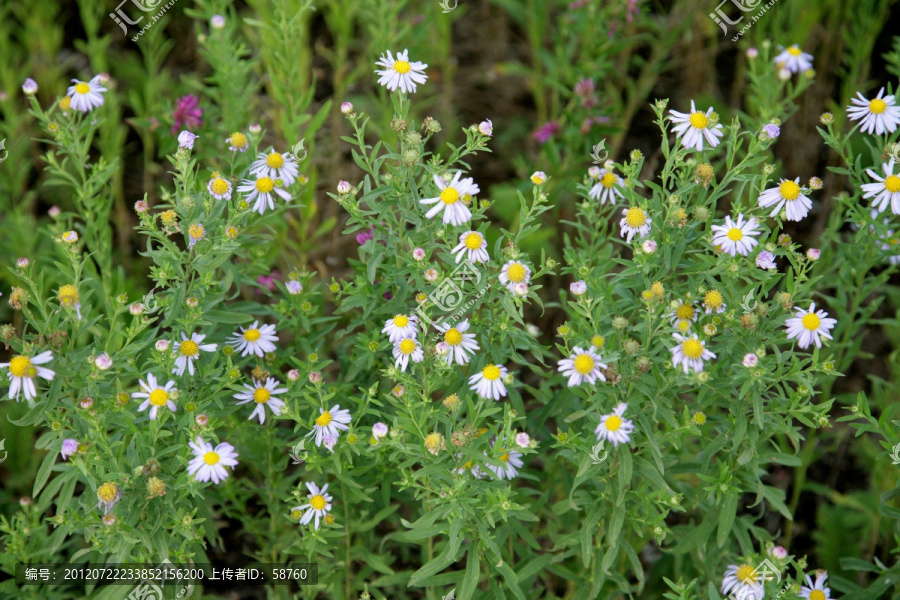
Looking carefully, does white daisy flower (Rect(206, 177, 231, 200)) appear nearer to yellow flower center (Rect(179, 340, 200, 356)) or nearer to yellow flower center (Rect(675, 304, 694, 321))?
yellow flower center (Rect(179, 340, 200, 356))

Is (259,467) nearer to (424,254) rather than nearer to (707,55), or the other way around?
(424,254)

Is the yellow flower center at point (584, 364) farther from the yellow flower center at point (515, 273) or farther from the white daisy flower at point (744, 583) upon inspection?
the white daisy flower at point (744, 583)

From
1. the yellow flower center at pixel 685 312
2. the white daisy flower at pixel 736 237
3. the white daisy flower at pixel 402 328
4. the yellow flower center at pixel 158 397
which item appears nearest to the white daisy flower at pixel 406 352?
the white daisy flower at pixel 402 328

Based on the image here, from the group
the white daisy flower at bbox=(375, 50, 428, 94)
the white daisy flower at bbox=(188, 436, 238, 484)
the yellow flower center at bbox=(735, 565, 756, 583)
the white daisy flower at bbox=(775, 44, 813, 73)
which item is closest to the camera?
the white daisy flower at bbox=(188, 436, 238, 484)

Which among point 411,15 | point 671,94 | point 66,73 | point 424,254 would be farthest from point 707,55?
point 66,73

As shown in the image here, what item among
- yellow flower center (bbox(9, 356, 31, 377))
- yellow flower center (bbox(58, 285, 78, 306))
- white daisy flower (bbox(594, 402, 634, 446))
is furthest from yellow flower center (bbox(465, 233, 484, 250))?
yellow flower center (bbox(9, 356, 31, 377))
